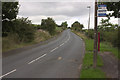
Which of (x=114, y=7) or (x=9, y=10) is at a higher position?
(x=9, y=10)

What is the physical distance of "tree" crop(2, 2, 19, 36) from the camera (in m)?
20.9

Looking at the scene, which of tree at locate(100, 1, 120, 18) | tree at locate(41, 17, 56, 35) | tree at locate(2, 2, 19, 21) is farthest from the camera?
tree at locate(41, 17, 56, 35)

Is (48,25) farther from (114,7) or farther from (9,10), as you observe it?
(114,7)

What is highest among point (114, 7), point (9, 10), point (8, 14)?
point (9, 10)

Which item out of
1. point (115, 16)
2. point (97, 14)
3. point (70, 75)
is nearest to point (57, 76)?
point (70, 75)

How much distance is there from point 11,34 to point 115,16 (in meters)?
14.9

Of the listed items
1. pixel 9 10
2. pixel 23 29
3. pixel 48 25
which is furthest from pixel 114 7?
pixel 48 25

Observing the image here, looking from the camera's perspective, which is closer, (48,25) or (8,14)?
(8,14)

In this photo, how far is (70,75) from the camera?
866 cm

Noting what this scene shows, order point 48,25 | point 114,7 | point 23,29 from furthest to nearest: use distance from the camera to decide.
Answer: point 48,25
point 23,29
point 114,7

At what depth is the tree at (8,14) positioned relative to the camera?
2089 cm

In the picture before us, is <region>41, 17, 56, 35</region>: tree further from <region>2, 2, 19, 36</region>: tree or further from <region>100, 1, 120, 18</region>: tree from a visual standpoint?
<region>100, 1, 120, 18</region>: tree

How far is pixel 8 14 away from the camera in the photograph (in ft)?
70.9

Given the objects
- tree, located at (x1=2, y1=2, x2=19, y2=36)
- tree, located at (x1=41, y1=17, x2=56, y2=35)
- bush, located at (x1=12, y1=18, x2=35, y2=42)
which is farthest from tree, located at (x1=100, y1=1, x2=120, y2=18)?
tree, located at (x1=41, y1=17, x2=56, y2=35)
